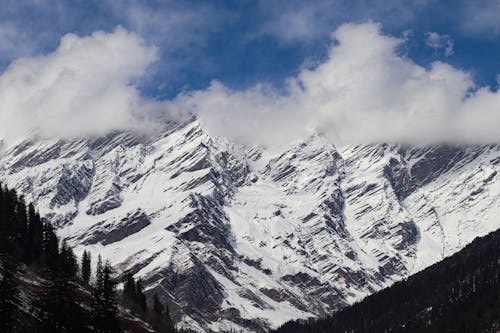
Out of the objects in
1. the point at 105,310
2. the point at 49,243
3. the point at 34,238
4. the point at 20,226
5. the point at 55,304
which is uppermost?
the point at 20,226

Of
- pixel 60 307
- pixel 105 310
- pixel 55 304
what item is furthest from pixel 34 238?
pixel 55 304

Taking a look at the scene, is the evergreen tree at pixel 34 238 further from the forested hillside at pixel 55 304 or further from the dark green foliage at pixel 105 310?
the dark green foliage at pixel 105 310

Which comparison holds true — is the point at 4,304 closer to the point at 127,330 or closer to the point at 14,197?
the point at 127,330

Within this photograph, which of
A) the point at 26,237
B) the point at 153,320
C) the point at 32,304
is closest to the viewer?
the point at 32,304

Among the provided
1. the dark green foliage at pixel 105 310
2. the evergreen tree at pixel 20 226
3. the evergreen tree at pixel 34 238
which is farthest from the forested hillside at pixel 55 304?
the evergreen tree at pixel 20 226

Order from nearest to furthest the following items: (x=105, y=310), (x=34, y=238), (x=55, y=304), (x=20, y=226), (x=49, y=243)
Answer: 1. (x=55, y=304)
2. (x=105, y=310)
3. (x=20, y=226)
4. (x=34, y=238)
5. (x=49, y=243)

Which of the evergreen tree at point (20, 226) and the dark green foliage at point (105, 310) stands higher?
the evergreen tree at point (20, 226)

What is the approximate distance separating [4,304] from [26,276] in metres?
51.3

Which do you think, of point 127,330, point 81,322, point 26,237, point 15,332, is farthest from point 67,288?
point 26,237

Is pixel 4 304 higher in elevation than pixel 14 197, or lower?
lower

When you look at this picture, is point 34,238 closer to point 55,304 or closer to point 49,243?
point 49,243

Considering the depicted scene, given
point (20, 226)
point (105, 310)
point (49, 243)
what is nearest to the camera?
point (105, 310)

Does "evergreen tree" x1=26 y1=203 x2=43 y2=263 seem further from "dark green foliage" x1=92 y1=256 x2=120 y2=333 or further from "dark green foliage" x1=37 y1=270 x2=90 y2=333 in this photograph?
"dark green foliage" x1=37 y1=270 x2=90 y2=333

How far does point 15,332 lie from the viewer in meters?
98.3
